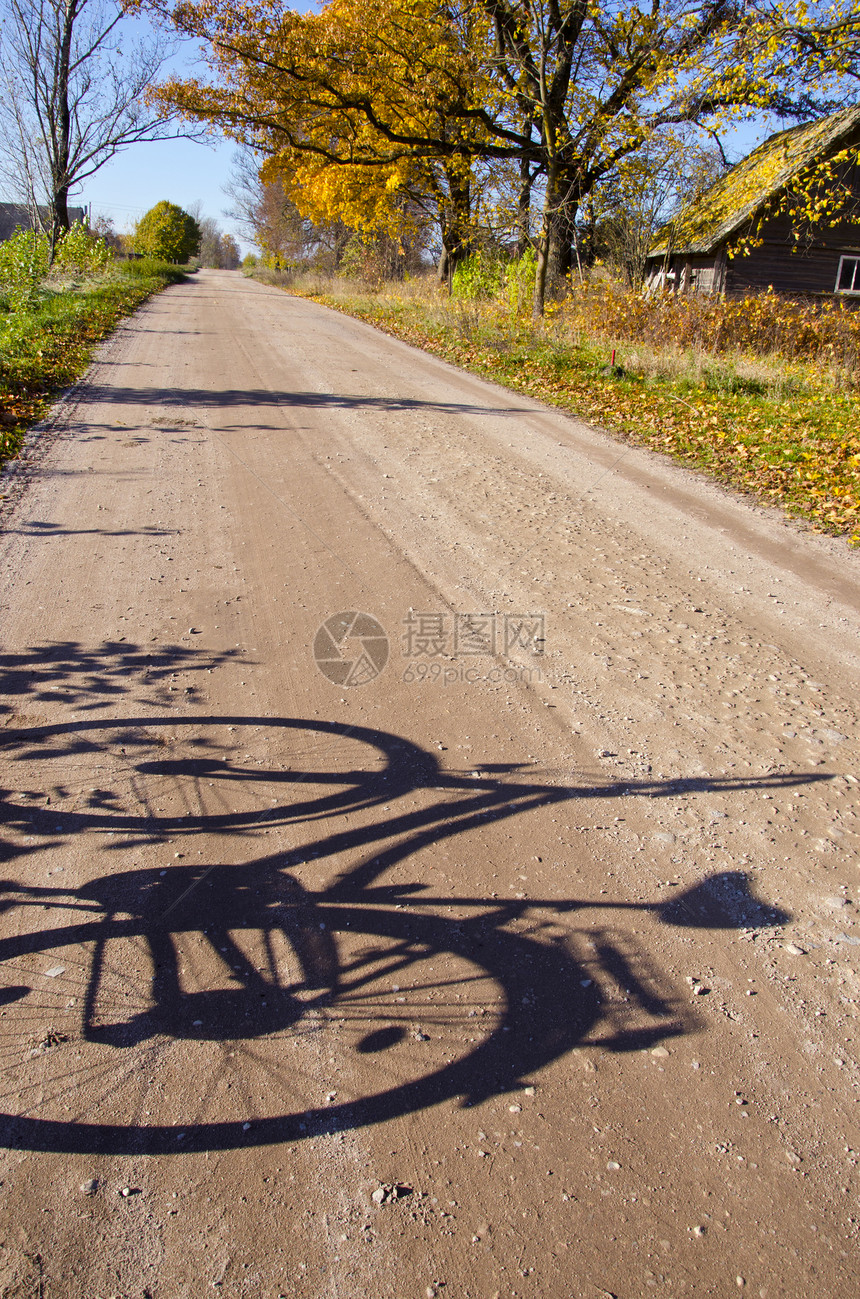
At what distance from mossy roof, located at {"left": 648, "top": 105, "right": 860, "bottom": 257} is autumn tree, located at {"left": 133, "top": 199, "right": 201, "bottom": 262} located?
33.4 metres

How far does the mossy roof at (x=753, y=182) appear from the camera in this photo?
638 inches

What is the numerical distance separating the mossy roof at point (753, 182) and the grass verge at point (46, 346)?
13.5 meters

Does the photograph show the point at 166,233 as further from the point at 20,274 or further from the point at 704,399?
the point at 704,399

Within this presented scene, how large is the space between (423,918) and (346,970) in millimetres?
354

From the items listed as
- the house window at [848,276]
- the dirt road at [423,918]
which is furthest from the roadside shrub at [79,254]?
the house window at [848,276]

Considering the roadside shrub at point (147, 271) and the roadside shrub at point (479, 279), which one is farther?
the roadside shrub at point (147, 271)

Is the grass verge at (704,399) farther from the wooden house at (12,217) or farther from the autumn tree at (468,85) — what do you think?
the wooden house at (12,217)

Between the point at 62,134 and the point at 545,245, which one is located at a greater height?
the point at 62,134

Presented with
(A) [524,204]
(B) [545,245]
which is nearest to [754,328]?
(B) [545,245]

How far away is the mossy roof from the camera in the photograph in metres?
16.2

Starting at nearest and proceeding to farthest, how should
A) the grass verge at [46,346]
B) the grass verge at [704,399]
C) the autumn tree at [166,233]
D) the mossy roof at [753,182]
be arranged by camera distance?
the grass verge at [704,399] < the grass verge at [46,346] < the mossy roof at [753,182] < the autumn tree at [166,233]

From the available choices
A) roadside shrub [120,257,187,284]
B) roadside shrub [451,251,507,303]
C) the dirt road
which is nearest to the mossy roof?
roadside shrub [451,251,507,303]

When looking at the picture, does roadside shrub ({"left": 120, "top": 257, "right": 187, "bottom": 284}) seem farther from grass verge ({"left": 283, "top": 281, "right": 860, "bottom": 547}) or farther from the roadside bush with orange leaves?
the roadside bush with orange leaves

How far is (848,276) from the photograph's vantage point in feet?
86.0
